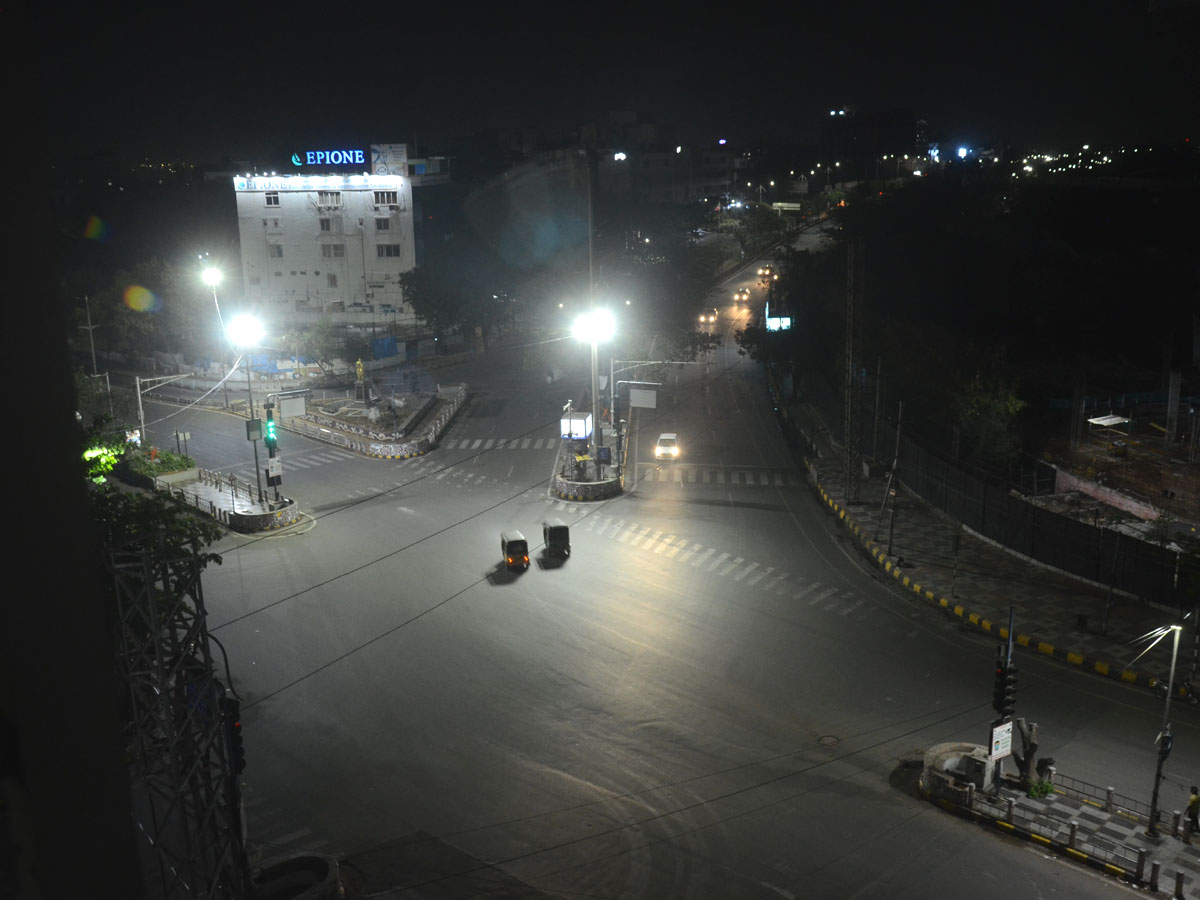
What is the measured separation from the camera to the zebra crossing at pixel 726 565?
2080cm

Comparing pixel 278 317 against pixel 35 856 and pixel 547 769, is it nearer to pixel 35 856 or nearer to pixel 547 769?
pixel 547 769

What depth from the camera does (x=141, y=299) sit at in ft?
192

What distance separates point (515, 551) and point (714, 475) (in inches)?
428

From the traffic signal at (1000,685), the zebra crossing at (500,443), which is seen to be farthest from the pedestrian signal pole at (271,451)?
the traffic signal at (1000,685)

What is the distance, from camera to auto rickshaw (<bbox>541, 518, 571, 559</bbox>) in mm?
23359

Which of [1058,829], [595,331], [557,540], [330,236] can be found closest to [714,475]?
[595,331]

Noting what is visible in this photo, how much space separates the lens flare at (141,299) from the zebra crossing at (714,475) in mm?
39158

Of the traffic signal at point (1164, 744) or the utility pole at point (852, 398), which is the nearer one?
the traffic signal at point (1164, 744)

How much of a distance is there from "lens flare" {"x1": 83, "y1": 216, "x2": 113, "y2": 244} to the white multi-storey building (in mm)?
32107

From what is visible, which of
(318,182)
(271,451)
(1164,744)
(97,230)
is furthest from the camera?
(97,230)

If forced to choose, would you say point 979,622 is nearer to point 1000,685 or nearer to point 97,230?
point 1000,685

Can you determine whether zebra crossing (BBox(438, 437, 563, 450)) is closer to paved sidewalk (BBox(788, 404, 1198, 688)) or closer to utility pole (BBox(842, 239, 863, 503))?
utility pole (BBox(842, 239, 863, 503))

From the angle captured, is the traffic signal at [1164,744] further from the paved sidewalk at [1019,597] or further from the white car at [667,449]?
the white car at [667,449]

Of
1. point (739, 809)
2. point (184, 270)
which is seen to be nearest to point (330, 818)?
point (739, 809)
